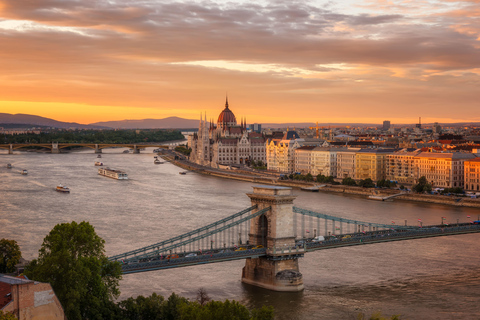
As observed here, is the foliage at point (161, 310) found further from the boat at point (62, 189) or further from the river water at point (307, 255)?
the boat at point (62, 189)

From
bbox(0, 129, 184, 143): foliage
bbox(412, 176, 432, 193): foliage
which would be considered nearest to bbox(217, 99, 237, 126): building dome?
bbox(0, 129, 184, 143): foliage

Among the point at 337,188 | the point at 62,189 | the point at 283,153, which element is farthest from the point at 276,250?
the point at 283,153

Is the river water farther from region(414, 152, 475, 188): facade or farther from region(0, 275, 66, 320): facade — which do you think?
region(414, 152, 475, 188): facade

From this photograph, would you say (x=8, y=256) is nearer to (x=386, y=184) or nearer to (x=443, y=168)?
(x=386, y=184)

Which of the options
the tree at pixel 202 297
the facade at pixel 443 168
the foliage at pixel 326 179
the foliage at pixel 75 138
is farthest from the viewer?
the foliage at pixel 75 138

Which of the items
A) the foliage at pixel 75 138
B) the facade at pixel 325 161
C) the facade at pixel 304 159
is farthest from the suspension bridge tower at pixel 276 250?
the foliage at pixel 75 138
